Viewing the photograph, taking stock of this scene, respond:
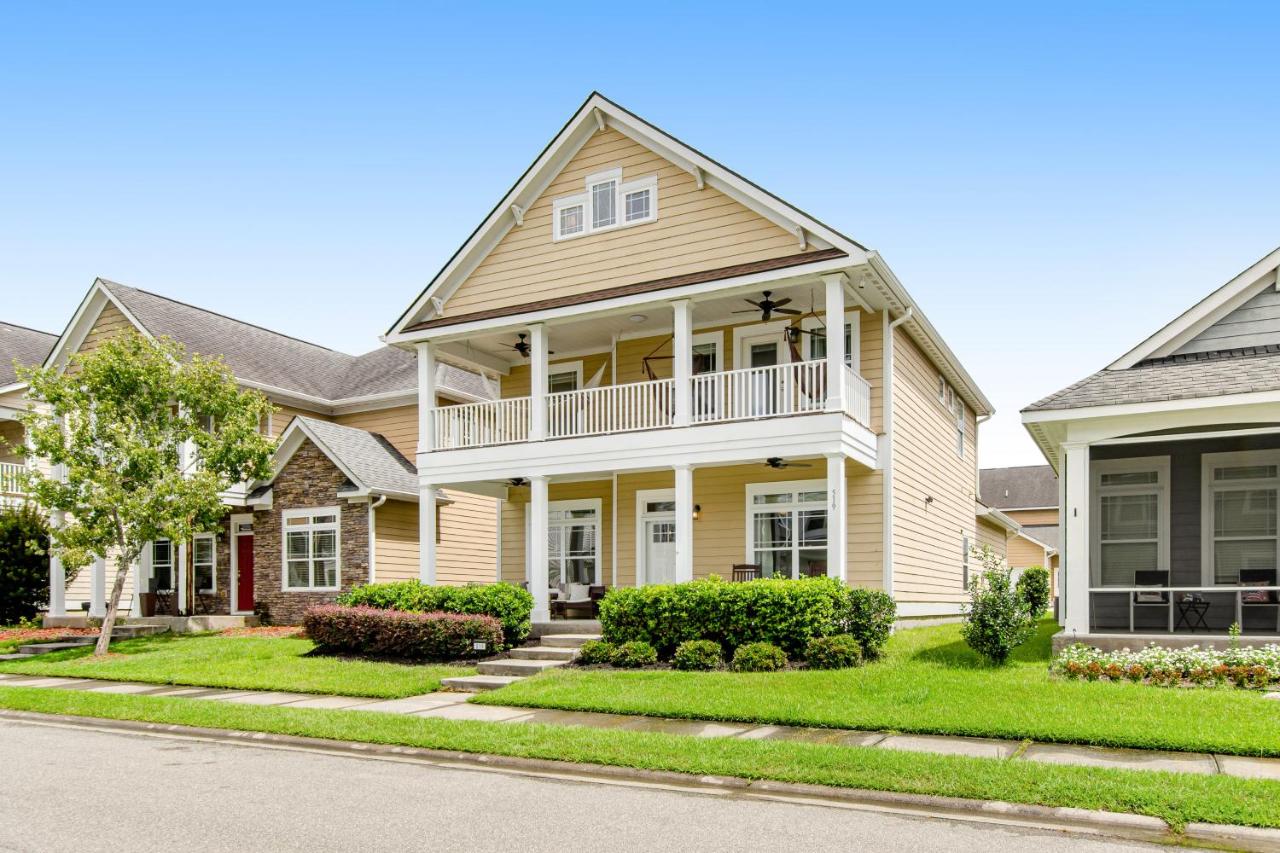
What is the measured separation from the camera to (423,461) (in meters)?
20.1

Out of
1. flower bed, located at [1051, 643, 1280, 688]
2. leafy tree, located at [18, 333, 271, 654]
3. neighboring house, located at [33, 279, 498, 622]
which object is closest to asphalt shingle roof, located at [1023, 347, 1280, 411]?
flower bed, located at [1051, 643, 1280, 688]

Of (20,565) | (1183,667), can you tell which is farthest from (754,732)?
(20,565)

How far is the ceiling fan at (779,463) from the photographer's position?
17.1 metres

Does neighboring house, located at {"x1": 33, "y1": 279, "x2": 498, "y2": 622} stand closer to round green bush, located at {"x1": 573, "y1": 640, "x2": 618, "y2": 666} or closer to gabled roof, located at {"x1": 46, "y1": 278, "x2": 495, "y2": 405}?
gabled roof, located at {"x1": 46, "y1": 278, "x2": 495, "y2": 405}

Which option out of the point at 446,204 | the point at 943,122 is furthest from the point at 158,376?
the point at 943,122

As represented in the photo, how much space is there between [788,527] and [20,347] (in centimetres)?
2745

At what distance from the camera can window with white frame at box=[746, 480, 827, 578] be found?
18.4 metres

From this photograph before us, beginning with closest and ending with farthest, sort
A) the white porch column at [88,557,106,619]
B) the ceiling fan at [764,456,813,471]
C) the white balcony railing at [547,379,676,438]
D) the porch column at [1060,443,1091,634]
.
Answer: the porch column at [1060,443,1091,634] → the ceiling fan at [764,456,813,471] → the white balcony railing at [547,379,676,438] → the white porch column at [88,557,106,619]

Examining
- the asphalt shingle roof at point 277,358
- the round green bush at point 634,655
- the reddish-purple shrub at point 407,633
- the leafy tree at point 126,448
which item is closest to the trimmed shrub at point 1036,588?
the round green bush at point 634,655

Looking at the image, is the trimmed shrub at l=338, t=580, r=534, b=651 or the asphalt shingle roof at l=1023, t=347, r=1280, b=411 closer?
the asphalt shingle roof at l=1023, t=347, r=1280, b=411

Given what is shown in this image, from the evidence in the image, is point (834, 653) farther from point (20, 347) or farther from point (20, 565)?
point (20, 347)

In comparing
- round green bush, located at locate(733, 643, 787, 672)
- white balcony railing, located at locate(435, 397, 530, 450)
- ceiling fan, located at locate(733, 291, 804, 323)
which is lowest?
round green bush, located at locate(733, 643, 787, 672)

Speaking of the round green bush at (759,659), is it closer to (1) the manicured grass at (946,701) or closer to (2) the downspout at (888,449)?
A: (1) the manicured grass at (946,701)

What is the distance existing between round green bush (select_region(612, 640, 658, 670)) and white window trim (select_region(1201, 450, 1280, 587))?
8.45 m
